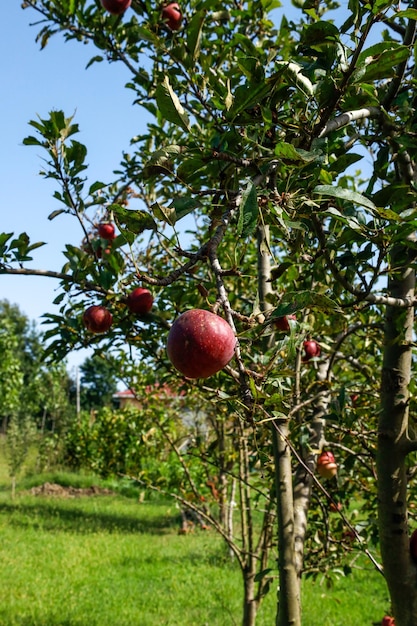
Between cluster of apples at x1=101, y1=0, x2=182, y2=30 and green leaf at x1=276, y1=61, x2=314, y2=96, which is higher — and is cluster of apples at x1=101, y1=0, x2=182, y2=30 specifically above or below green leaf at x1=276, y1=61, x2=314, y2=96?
above

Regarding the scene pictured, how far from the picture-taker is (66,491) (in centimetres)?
1262

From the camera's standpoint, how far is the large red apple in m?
0.81

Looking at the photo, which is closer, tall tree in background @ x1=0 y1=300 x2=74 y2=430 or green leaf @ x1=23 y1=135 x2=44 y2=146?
green leaf @ x1=23 y1=135 x2=44 y2=146

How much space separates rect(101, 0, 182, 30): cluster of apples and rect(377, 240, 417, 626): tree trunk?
1660 mm

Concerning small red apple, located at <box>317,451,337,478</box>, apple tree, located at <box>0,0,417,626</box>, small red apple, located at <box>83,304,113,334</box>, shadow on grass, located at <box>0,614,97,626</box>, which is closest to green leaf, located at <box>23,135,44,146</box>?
apple tree, located at <box>0,0,417,626</box>

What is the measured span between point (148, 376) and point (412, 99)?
106 inches

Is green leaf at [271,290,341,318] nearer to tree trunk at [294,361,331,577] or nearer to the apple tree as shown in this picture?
the apple tree

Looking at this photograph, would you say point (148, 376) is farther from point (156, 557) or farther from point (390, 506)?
point (156, 557)

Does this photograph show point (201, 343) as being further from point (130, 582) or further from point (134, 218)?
point (130, 582)

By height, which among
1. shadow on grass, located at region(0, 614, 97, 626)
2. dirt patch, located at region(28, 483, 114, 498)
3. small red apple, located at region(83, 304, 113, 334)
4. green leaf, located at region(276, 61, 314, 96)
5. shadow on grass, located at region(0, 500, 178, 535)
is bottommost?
shadow on grass, located at region(0, 614, 97, 626)

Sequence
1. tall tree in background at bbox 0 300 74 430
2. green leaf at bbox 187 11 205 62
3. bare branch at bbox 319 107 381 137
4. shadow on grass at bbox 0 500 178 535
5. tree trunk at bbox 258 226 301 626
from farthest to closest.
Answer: tall tree in background at bbox 0 300 74 430
shadow on grass at bbox 0 500 178 535
tree trunk at bbox 258 226 301 626
green leaf at bbox 187 11 205 62
bare branch at bbox 319 107 381 137

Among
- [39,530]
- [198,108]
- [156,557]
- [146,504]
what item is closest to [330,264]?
[198,108]

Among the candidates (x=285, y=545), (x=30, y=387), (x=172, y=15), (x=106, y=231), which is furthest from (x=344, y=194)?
(x=30, y=387)

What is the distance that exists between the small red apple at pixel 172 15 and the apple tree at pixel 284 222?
2 cm
